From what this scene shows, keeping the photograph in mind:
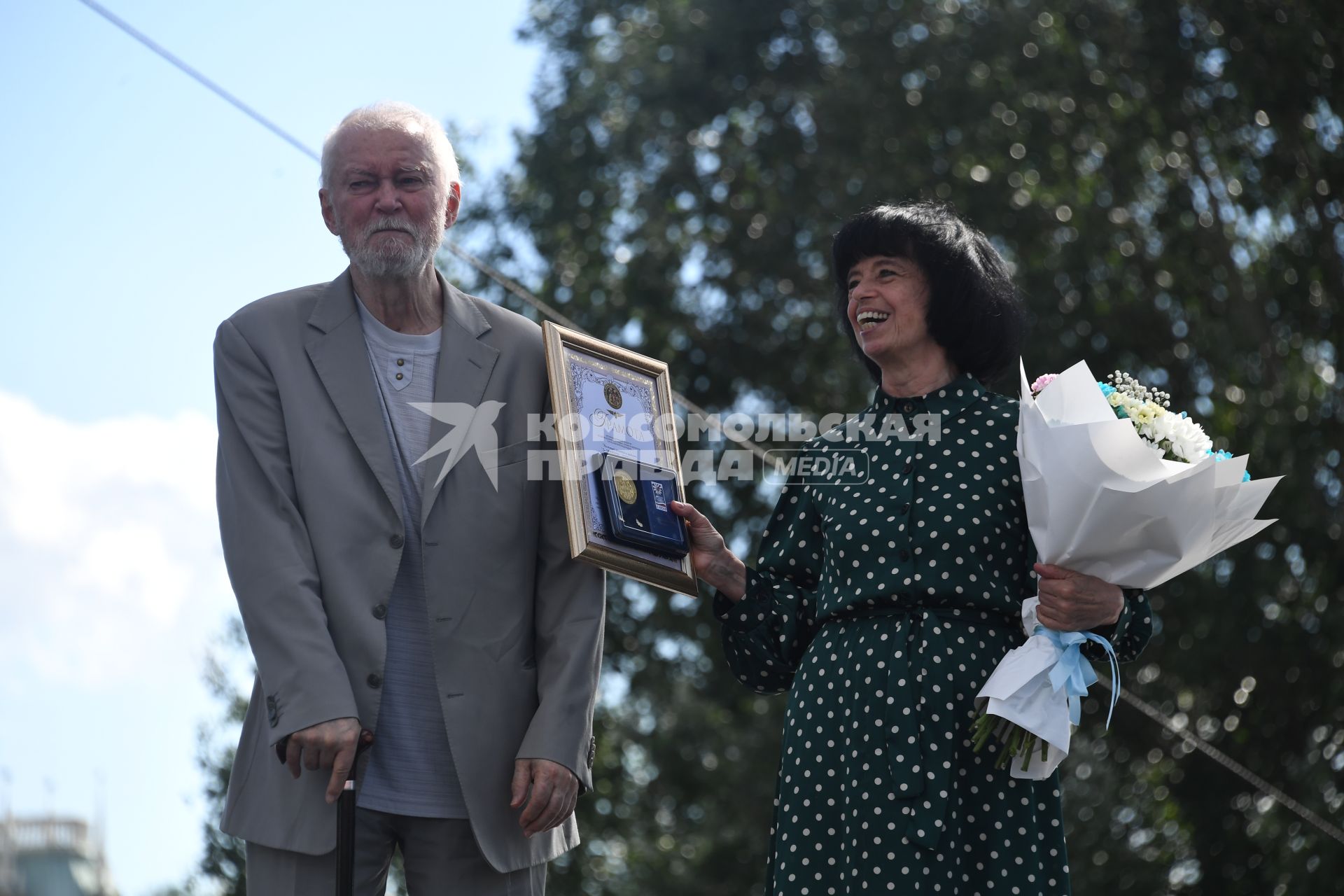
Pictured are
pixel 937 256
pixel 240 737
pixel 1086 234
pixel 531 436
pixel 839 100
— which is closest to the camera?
pixel 240 737

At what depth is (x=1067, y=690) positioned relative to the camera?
8.90ft

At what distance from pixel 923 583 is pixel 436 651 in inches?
36.3

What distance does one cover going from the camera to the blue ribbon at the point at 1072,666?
2693mm

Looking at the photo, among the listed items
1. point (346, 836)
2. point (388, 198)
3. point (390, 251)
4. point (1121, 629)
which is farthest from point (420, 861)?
point (1121, 629)

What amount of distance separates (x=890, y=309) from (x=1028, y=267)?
24.9ft

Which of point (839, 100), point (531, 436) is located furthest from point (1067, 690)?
point (839, 100)

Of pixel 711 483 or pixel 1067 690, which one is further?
pixel 711 483

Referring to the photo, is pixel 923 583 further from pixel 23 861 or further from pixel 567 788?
pixel 23 861

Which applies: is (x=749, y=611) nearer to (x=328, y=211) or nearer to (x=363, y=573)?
(x=363, y=573)

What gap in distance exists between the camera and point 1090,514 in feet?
8.70

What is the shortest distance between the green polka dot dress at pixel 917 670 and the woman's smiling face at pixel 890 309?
0.39ft

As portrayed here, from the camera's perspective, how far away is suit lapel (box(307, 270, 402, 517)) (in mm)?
2777

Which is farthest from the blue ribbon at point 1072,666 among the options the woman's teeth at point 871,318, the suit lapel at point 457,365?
the suit lapel at point 457,365

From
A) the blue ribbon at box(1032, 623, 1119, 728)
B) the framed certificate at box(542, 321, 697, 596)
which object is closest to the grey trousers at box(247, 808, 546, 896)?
the framed certificate at box(542, 321, 697, 596)
